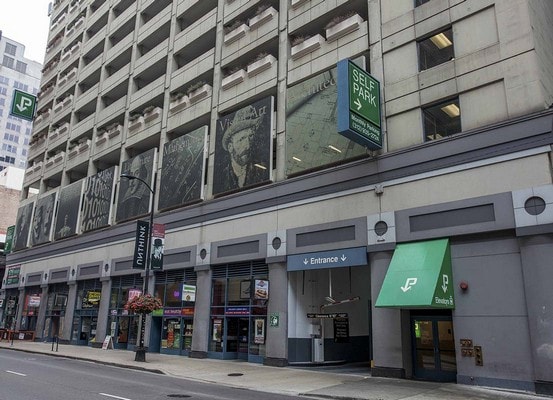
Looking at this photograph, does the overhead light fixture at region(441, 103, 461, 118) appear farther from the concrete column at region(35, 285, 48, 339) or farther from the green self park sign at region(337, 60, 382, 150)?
the concrete column at region(35, 285, 48, 339)

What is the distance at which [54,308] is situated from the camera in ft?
129

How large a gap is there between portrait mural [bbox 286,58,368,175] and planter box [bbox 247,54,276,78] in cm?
269

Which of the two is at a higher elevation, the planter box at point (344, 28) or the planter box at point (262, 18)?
the planter box at point (262, 18)

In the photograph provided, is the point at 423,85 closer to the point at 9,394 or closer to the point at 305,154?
the point at 305,154

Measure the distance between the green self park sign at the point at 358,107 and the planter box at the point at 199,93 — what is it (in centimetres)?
1301

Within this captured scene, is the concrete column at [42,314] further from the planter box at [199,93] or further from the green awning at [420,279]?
the green awning at [420,279]

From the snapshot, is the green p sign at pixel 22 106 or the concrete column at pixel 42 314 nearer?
the green p sign at pixel 22 106

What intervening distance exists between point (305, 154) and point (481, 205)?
875 centimetres

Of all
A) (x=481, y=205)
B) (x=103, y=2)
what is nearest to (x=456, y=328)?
(x=481, y=205)

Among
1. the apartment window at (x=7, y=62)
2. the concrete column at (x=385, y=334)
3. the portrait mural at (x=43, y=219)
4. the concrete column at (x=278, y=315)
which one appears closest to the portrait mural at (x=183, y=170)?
the concrete column at (x=278, y=315)

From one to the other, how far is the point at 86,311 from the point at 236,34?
23.0 m

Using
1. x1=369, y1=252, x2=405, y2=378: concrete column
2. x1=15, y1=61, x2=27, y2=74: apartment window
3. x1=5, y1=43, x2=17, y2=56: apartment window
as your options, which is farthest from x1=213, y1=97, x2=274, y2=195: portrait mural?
x1=5, y1=43, x2=17, y2=56: apartment window

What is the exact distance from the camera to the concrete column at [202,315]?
82.5ft

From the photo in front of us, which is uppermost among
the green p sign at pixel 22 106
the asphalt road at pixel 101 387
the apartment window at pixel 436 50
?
the green p sign at pixel 22 106
